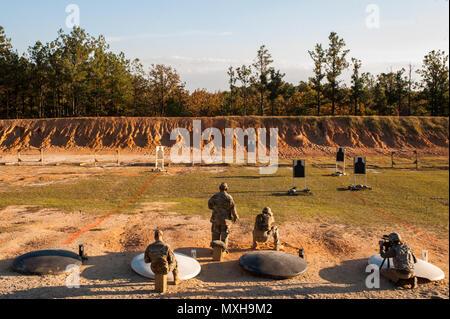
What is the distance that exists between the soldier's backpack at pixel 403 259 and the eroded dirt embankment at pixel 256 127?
35.9 metres

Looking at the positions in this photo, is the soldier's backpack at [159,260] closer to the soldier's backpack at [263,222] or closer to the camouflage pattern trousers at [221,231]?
the camouflage pattern trousers at [221,231]

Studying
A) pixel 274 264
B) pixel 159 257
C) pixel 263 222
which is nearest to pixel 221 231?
pixel 263 222

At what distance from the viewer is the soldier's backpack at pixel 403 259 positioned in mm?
7715

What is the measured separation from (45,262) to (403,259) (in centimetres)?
833

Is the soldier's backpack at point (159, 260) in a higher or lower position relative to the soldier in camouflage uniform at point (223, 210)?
lower

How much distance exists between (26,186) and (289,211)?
15.6 meters

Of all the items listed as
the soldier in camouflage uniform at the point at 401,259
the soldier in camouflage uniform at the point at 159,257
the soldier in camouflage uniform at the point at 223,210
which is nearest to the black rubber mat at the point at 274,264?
the soldier in camouflage uniform at the point at 223,210

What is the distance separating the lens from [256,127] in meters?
48.3

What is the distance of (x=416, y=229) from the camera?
12.6m

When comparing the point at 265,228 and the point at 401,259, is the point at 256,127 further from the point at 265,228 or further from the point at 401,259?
the point at 401,259

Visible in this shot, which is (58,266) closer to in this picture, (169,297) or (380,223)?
(169,297)

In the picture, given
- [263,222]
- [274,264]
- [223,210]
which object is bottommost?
[274,264]
